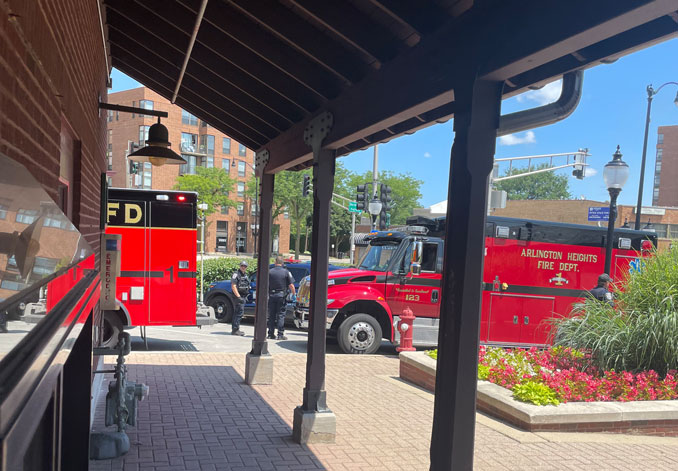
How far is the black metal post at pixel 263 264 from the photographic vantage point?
8.67 m

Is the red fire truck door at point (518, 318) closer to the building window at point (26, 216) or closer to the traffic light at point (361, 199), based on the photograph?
the traffic light at point (361, 199)

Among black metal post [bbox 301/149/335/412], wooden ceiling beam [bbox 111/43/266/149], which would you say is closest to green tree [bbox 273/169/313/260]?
wooden ceiling beam [bbox 111/43/266/149]

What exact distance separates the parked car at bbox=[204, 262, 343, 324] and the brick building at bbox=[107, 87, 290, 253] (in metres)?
45.7

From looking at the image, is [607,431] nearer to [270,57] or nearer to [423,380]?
[423,380]

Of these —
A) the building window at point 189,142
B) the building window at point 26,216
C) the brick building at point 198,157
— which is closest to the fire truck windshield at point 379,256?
the building window at point 26,216

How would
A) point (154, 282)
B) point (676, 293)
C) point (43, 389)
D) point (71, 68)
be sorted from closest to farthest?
1. point (43, 389)
2. point (71, 68)
3. point (676, 293)
4. point (154, 282)

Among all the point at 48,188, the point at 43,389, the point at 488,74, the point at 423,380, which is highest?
the point at 488,74

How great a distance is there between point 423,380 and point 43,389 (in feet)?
28.1

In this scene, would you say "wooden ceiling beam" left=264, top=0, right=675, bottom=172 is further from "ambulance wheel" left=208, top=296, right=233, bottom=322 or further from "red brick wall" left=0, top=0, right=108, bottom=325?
"ambulance wheel" left=208, top=296, right=233, bottom=322

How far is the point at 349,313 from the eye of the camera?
39.7ft

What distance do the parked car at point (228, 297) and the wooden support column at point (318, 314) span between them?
809 cm

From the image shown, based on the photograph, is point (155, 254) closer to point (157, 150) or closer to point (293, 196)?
point (157, 150)

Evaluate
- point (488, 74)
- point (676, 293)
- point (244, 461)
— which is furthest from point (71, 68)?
point (676, 293)

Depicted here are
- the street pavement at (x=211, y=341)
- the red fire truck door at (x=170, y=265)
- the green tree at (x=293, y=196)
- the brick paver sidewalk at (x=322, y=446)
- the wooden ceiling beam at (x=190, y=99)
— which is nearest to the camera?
the brick paver sidewalk at (x=322, y=446)
